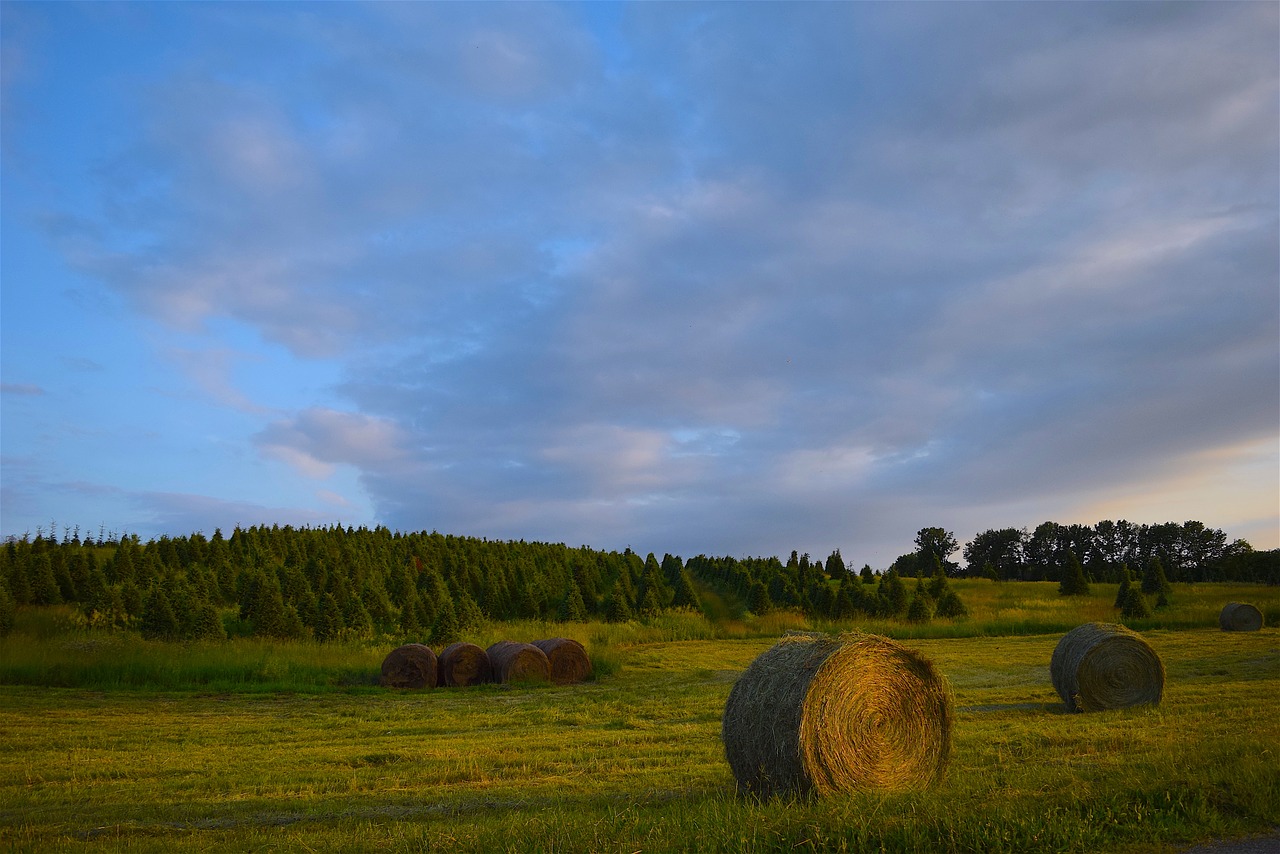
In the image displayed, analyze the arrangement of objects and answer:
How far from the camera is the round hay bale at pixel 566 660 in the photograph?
96.1ft

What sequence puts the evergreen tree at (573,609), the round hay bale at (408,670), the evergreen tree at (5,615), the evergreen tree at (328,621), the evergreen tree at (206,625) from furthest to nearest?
1. the evergreen tree at (573,609)
2. the evergreen tree at (328,621)
3. the evergreen tree at (206,625)
4. the evergreen tree at (5,615)
5. the round hay bale at (408,670)

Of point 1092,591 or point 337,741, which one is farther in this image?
point 1092,591

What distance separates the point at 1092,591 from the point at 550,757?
66.9 m

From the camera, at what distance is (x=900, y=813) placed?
7.72 metres

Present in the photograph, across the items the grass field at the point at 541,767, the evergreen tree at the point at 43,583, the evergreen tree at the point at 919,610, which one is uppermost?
the evergreen tree at the point at 43,583

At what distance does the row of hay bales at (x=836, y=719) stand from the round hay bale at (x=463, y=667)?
19772 mm

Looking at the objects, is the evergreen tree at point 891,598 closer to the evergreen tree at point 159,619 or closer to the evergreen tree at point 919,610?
the evergreen tree at point 919,610

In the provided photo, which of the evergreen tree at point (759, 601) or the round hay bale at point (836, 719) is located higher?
the round hay bale at point (836, 719)

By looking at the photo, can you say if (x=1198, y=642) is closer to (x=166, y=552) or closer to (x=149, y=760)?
(x=149, y=760)

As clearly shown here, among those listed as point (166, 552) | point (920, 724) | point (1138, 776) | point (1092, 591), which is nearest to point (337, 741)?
point (920, 724)

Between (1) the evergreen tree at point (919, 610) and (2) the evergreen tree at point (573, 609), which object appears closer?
(2) the evergreen tree at point (573, 609)

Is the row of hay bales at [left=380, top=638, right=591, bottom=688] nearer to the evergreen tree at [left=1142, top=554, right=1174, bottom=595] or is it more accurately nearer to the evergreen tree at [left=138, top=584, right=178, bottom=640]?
the evergreen tree at [left=138, top=584, right=178, bottom=640]

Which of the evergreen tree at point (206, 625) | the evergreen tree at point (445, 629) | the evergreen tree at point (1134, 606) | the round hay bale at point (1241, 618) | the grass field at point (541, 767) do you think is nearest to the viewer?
the grass field at point (541, 767)

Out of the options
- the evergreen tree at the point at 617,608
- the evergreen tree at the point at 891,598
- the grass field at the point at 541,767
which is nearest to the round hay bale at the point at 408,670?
the grass field at the point at 541,767
